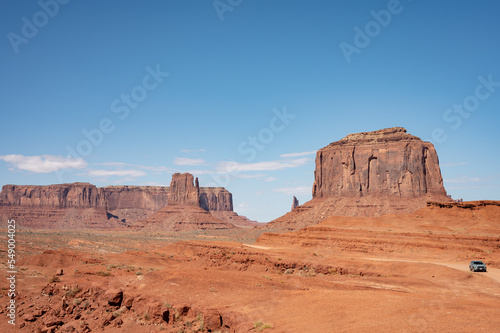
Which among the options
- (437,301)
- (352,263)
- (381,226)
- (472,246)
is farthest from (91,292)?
(381,226)

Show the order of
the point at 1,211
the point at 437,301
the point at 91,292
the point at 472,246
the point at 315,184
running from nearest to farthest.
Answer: the point at 437,301 < the point at 91,292 < the point at 472,246 < the point at 315,184 < the point at 1,211

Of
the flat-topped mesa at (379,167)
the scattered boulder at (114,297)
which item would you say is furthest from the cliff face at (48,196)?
the scattered boulder at (114,297)

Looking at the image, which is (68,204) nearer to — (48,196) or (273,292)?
(48,196)

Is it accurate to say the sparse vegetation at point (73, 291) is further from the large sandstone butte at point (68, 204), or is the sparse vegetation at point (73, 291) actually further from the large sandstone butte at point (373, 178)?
the large sandstone butte at point (68, 204)

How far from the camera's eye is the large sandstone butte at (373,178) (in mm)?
89250

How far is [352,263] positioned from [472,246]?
12277 mm

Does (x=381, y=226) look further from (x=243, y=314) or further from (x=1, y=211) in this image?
(x=1, y=211)

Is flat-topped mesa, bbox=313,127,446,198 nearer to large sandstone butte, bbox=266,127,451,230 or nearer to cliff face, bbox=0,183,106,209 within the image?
large sandstone butte, bbox=266,127,451,230

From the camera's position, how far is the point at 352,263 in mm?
28922

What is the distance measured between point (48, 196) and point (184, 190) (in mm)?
63159

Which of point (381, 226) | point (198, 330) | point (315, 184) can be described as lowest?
point (198, 330)

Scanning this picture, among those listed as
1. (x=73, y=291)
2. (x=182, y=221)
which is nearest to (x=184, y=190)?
(x=182, y=221)

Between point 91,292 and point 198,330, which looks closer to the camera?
point 198,330

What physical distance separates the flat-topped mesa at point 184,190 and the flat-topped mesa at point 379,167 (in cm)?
6245
